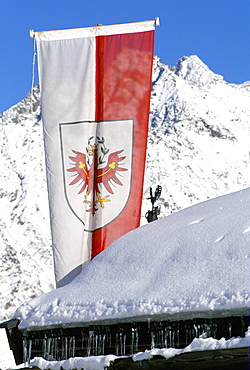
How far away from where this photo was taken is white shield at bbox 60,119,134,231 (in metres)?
8.96

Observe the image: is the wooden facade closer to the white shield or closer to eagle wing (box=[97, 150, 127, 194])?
the white shield

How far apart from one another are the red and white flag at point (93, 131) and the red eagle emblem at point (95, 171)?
1 centimetres

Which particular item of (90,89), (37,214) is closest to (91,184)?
(90,89)

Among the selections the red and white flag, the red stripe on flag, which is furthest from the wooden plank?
the red stripe on flag

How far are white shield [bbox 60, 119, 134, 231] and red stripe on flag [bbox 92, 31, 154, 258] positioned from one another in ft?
0.29

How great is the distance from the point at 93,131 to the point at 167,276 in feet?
12.7

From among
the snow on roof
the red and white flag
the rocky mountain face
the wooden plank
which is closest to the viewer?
the wooden plank

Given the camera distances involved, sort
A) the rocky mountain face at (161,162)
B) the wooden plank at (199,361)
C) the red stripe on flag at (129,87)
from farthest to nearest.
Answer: the rocky mountain face at (161,162)
the red stripe on flag at (129,87)
the wooden plank at (199,361)

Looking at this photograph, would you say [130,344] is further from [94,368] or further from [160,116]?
[160,116]

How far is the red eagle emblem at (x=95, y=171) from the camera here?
9000mm

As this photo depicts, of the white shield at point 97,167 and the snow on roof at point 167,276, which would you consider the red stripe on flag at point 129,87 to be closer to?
the white shield at point 97,167

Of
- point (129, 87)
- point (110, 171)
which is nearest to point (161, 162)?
point (129, 87)

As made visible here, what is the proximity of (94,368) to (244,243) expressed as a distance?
1534 millimetres

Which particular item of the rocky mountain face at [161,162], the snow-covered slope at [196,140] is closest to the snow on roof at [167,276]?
the rocky mountain face at [161,162]
